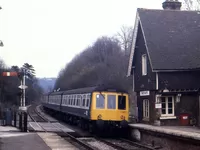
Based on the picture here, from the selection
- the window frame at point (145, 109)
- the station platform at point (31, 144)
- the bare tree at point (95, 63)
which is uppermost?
the bare tree at point (95, 63)

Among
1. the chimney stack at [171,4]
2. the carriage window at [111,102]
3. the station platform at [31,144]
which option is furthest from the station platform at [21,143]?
the chimney stack at [171,4]

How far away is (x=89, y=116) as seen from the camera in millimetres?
19812

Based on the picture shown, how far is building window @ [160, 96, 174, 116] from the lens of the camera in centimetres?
2036

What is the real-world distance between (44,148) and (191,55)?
1103 cm

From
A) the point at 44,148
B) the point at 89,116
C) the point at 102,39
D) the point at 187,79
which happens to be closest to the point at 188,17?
the point at 187,79

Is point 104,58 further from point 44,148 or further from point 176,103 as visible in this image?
point 44,148

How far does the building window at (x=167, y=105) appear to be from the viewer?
66.8ft

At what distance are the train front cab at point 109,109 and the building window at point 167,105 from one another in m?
2.03

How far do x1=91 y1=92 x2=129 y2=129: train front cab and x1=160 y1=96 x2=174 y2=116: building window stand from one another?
2028 mm

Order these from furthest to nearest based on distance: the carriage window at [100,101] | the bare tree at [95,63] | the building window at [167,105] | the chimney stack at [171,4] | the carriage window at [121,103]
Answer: the bare tree at [95,63], the chimney stack at [171,4], the building window at [167,105], the carriage window at [121,103], the carriage window at [100,101]

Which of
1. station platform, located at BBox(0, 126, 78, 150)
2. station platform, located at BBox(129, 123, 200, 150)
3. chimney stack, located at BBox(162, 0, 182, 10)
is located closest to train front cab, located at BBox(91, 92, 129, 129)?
station platform, located at BBox(129, 123, 200, 150)

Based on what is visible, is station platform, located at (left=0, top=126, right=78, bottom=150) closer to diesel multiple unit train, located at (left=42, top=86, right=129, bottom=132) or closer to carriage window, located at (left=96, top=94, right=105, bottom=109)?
diesel multiple unit train, located at (left=42, top=86, right=129, bottom=132)

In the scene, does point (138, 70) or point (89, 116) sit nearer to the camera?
point (89, 116)

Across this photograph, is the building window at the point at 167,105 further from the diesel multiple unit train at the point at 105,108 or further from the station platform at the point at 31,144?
the station platform at the point at 31,144
